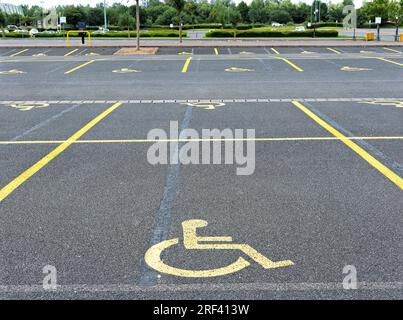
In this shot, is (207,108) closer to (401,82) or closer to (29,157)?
(29,157)

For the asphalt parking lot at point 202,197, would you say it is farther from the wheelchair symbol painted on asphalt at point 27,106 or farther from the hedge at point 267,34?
the hedge at point 267,34

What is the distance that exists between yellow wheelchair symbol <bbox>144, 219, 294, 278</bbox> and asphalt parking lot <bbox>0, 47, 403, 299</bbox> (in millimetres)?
54

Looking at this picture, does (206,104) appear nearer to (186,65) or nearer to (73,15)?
(186,65)

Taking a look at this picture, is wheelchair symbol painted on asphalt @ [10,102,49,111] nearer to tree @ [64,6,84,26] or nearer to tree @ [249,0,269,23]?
tree @ [64,6,84,26]

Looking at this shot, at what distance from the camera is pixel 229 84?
1620 centimetres

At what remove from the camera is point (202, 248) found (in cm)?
432

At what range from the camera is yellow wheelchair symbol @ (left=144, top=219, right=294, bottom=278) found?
→ 391 cm

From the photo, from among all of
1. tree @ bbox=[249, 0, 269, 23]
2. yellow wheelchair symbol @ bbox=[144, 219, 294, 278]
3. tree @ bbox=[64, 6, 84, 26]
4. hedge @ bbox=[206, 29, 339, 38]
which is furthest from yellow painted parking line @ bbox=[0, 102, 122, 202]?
tree @ bbox=[249, 0, 269, 23]

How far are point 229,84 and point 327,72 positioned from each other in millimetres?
5145

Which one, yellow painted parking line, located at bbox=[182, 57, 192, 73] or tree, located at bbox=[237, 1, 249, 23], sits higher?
tree, located at bbox=[237, 1, 249, 23]

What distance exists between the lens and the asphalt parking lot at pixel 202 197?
380cm

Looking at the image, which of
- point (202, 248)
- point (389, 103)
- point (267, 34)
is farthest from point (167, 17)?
point (202, 248)

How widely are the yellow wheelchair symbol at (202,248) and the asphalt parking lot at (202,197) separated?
0.18 ft

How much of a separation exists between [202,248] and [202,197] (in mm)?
1368
